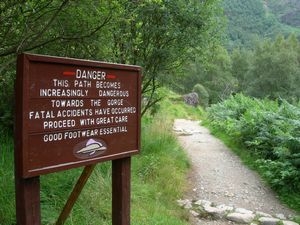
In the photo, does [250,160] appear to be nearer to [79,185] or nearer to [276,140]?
[276,140]

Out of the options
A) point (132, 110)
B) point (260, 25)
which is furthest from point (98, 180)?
point (260, 25)

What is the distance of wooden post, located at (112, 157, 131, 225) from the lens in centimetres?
361

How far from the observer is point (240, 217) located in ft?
18.7

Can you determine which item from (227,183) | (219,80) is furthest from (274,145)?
(219,80)

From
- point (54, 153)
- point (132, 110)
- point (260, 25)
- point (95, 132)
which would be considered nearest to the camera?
point (54, 153)

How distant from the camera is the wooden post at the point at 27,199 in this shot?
2.74 meters

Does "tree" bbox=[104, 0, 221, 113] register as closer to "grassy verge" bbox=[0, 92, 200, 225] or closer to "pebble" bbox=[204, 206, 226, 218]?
"grassy verge" bbox=[0, 92, 200, 225]

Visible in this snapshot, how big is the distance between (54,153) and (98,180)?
241cm

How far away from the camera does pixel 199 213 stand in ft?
19.3

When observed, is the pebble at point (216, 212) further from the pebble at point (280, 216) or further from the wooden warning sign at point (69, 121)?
the wooden warning sign at point (69, 121)

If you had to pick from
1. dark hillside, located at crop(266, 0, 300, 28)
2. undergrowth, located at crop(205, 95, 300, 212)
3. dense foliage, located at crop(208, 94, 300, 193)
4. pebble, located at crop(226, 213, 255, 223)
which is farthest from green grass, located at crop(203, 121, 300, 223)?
dark hillside, located at crop(266, 0, 300, 28)

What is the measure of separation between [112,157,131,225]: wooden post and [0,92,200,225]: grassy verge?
24.9 inches

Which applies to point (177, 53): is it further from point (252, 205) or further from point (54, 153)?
point (54, 153)

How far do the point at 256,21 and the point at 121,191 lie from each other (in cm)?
12535
